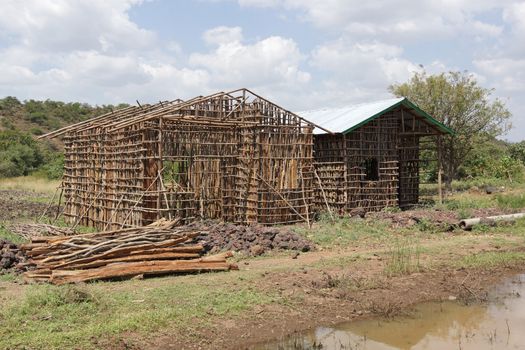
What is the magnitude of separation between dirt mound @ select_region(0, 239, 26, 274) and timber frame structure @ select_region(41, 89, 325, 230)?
3.96 m

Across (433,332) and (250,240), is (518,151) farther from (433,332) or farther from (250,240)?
(433,332)

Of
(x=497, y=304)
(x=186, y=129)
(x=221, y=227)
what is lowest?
(x=497, y=304)

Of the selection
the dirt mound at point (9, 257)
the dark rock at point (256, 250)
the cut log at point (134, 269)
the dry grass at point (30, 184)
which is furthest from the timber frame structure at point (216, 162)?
the dry grass at point (30, 184)

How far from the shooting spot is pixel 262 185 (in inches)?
613

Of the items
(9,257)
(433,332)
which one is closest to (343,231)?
(433,332)

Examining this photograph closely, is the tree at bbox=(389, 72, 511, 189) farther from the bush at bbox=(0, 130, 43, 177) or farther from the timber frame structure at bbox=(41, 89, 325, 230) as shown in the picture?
the bush at bbox=(0, 130, 43, 177)

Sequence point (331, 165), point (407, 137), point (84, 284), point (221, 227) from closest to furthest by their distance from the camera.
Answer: point (84, 284) < point (221, 227) < point (331, 165) < point (407, 137)

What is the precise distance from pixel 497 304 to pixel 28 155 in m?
37.1

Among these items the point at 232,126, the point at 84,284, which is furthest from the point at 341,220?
the point at 84,284

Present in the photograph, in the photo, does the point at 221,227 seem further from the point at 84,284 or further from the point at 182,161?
the point at 84,284

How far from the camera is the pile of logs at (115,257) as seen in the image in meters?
9.03

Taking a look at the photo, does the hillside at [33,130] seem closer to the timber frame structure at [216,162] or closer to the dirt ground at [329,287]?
the timber frame structure at [216,162]

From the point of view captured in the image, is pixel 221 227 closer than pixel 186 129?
Yes

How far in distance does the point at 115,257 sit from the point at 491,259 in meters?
7.42
